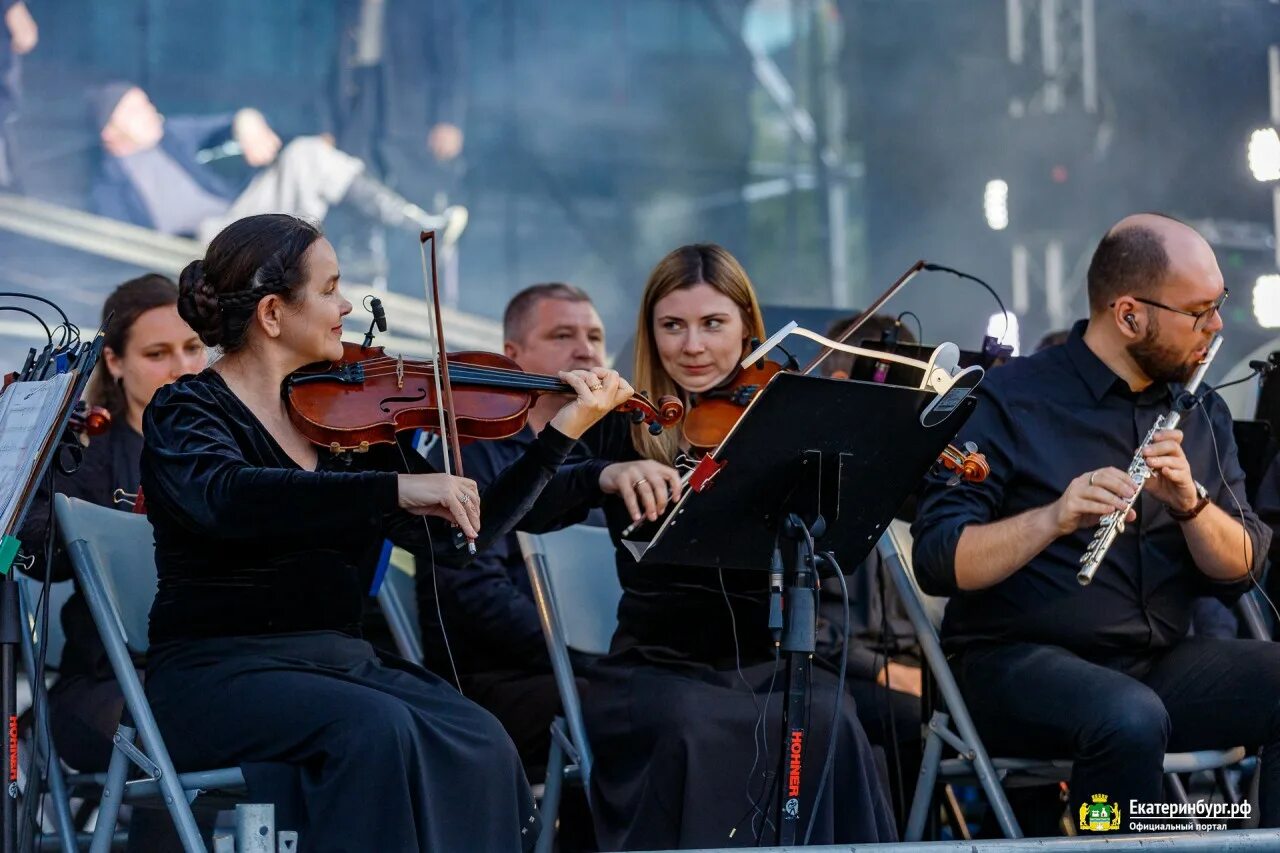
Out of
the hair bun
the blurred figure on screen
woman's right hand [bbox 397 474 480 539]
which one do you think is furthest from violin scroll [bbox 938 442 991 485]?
the blurred figure on screen

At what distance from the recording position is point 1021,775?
3002mm

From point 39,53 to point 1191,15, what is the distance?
405 centimetres

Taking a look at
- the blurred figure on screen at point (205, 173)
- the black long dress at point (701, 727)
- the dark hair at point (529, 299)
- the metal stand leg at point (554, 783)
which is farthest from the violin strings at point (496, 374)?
the blurred figure on screen at point (205, 173)

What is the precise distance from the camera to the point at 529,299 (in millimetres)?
4145

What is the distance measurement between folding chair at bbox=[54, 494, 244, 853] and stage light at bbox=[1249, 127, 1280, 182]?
14.1ft

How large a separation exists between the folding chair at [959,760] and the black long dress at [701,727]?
0.17 meters

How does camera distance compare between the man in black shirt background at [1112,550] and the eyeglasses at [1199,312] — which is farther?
the eyeglasses at [1199,312]

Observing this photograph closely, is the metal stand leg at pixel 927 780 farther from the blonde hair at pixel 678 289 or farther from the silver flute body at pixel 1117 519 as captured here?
the blonde hair at pixel 678 289

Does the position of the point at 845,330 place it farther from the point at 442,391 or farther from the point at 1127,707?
the point at 442,391

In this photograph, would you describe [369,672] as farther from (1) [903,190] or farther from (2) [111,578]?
(1) [903,190]

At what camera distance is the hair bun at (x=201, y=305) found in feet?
8.70

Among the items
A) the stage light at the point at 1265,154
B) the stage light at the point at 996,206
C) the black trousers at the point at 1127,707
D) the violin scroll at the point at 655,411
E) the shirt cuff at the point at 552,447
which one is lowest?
the black trousers at the point at 1127,707

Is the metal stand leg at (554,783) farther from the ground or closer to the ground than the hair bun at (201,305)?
closer to the ground

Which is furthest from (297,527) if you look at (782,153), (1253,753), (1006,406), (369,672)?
(782,153)
